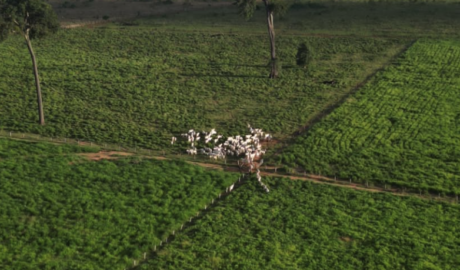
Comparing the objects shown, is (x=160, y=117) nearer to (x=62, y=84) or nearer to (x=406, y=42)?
(x=62, y=84)

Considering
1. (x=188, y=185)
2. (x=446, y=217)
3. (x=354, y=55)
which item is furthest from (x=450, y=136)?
(x=354, y=55)

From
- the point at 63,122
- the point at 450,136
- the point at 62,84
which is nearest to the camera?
the point at 450,136

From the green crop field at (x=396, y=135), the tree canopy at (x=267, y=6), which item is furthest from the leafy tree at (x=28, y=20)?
the green crop field at (x=396, y=135)

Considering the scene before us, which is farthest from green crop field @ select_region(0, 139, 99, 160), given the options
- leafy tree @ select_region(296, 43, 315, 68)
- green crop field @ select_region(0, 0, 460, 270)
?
leafy tree @ select_region(296, 43, 315, 68)

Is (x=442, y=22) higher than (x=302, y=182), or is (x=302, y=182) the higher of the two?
(x=442, y=22)

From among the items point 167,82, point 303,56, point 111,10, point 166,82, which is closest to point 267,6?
point 303,56

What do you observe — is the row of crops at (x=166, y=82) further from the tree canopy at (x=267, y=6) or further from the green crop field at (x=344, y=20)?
the tree canopy at (x=267, y=6)

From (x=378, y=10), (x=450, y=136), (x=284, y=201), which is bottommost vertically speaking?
(x=284, y=201)
